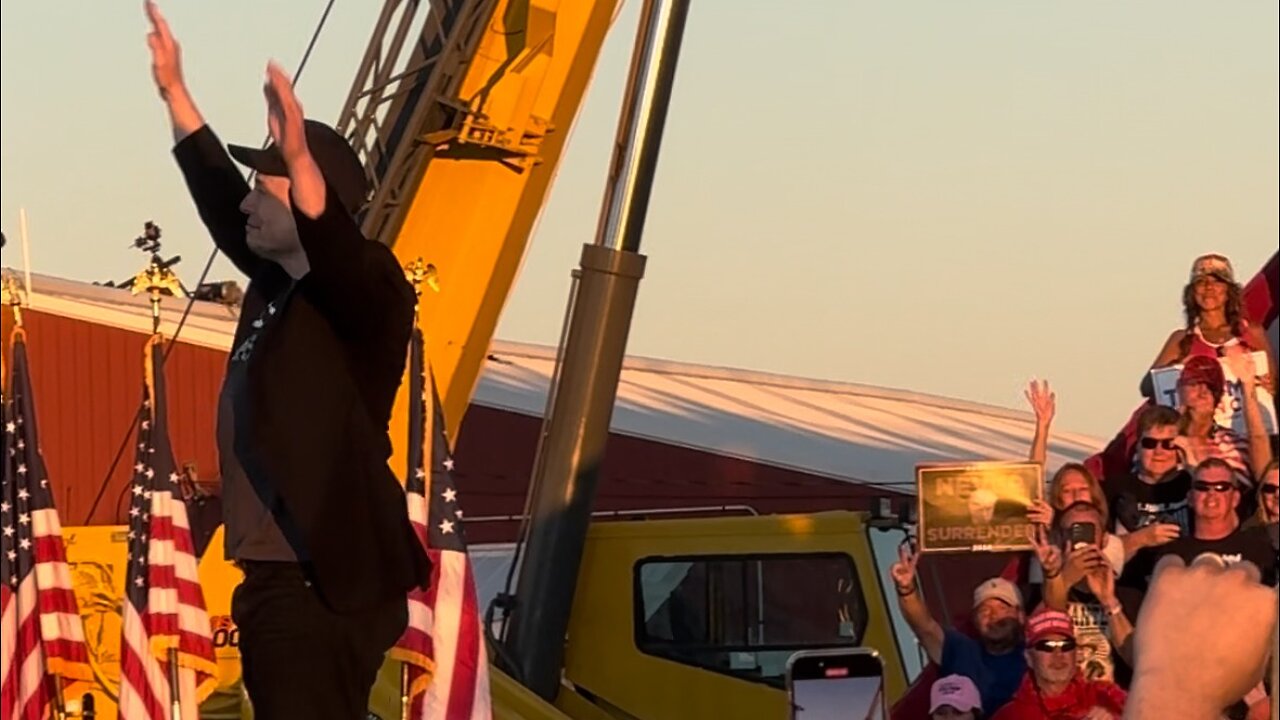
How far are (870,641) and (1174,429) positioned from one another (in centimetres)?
222

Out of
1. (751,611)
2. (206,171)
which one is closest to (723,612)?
(751,611)

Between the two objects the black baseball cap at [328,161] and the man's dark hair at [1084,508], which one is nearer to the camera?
the black baseball cap at [328,161]

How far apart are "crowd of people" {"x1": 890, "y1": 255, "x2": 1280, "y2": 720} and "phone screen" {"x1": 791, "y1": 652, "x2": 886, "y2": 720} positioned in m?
0.24

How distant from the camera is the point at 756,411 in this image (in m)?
29.5

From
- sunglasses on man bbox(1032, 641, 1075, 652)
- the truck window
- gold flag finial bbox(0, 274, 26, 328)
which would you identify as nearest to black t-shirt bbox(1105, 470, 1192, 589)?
sunglasses on man bbox(1032, 641, 1075, 652)

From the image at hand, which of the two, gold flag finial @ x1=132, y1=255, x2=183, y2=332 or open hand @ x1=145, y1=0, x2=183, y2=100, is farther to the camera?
gold flag finial @ x1=132, y1=255, x2=183, y2=332

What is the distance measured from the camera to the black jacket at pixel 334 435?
4.59 meters

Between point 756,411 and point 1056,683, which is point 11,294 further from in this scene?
point 756,411

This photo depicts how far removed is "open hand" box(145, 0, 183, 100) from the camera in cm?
485

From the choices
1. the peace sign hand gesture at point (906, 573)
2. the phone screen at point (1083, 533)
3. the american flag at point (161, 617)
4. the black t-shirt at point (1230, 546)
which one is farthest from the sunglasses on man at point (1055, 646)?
the american flag at point (161, 617)

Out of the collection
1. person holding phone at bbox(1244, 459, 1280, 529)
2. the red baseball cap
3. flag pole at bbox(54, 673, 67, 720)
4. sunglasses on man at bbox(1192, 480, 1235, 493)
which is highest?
sunglasses on man at bbox(1192, 480, 1235, 493)

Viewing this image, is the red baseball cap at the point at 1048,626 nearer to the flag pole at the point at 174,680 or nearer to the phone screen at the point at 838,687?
the phone screen at the point at 838,687

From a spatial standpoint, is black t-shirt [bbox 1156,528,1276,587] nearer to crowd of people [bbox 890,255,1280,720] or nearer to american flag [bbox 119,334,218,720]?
crowd of people [bbox 890,255,1280,720]

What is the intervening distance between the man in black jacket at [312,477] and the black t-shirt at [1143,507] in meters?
4.22
